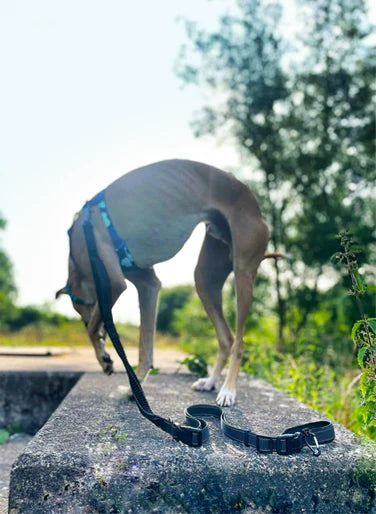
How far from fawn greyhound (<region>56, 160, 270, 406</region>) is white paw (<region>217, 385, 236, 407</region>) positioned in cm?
6

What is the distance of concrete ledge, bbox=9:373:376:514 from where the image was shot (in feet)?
6.56

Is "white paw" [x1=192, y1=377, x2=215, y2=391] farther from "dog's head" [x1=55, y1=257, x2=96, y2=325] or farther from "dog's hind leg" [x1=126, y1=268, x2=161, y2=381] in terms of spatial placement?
"dog's head" [x1=55, y1=257, x2=96, y2=325]

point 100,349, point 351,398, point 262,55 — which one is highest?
point 262,55

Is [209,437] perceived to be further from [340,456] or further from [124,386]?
[124,386]

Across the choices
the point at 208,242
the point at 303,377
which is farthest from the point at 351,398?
the point at 208,242

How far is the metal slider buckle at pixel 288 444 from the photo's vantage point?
2.21 meters

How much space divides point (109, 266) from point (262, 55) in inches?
326

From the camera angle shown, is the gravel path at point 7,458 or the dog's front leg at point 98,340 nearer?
the gravel path at point 7,458

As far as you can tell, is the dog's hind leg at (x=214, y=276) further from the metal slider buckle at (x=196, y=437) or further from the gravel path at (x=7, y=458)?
the metal slider buckle at (x=196, y=437)

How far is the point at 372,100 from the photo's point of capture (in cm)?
998

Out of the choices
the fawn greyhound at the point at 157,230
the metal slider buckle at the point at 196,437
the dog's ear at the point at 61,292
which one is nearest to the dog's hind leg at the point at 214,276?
the fawn greyhound at the point at 157,230

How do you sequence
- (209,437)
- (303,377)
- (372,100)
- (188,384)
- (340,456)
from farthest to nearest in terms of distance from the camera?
(372,100)
(303,377)
(188,384)
(209,437)
(340,456)

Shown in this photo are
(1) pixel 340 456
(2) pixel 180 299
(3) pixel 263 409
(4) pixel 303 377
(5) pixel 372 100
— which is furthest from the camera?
(2) pixel 180 299

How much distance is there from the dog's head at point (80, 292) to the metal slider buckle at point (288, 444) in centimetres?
174
